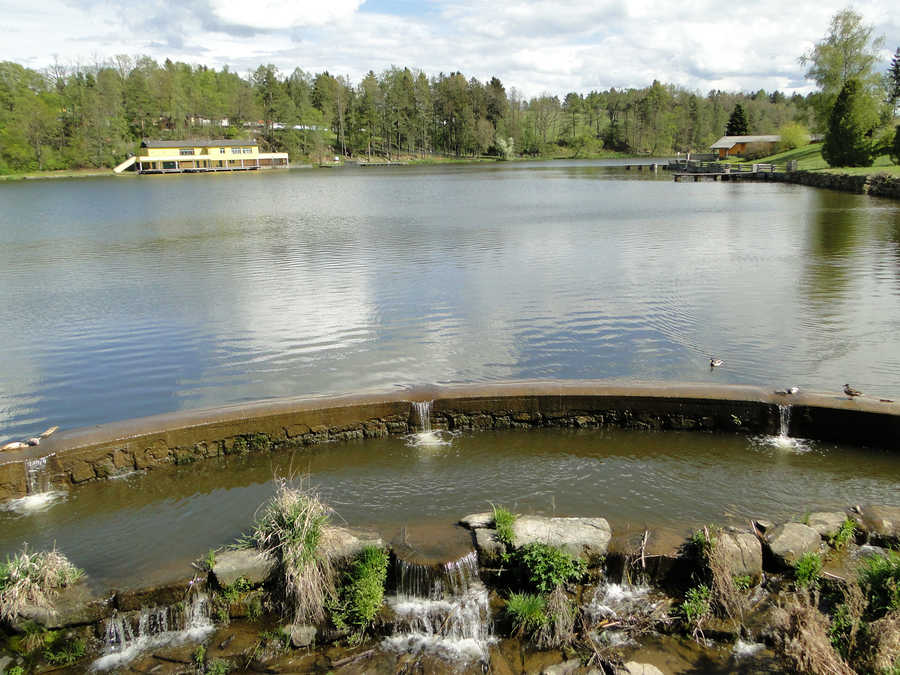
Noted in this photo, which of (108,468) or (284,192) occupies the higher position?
(284,192)

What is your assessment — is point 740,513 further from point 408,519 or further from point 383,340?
point 383,340

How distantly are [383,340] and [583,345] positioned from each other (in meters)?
4.86

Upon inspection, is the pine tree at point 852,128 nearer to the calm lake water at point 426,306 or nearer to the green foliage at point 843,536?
the calm lake water at point 426,306

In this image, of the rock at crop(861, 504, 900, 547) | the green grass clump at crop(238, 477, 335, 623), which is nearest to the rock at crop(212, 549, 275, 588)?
the green grass clump at crop(238, 477, 335, 623)

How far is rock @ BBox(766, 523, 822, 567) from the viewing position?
7.34 metres

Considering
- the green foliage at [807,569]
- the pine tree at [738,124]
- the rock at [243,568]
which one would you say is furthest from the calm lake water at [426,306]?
the pine tree at [738,124]

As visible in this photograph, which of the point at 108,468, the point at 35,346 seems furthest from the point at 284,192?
the point at 108,468

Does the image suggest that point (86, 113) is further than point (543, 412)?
Yes

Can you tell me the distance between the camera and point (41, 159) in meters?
110

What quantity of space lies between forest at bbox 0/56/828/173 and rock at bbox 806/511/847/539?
10034cm

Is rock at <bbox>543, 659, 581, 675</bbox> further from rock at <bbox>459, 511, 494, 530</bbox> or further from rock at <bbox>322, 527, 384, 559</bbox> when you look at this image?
rock at <bbox>322, 527, 384, 559</bbox>

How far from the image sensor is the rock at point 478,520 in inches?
313

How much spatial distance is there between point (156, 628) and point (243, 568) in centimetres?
103

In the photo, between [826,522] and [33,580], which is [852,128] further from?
[33,580]
